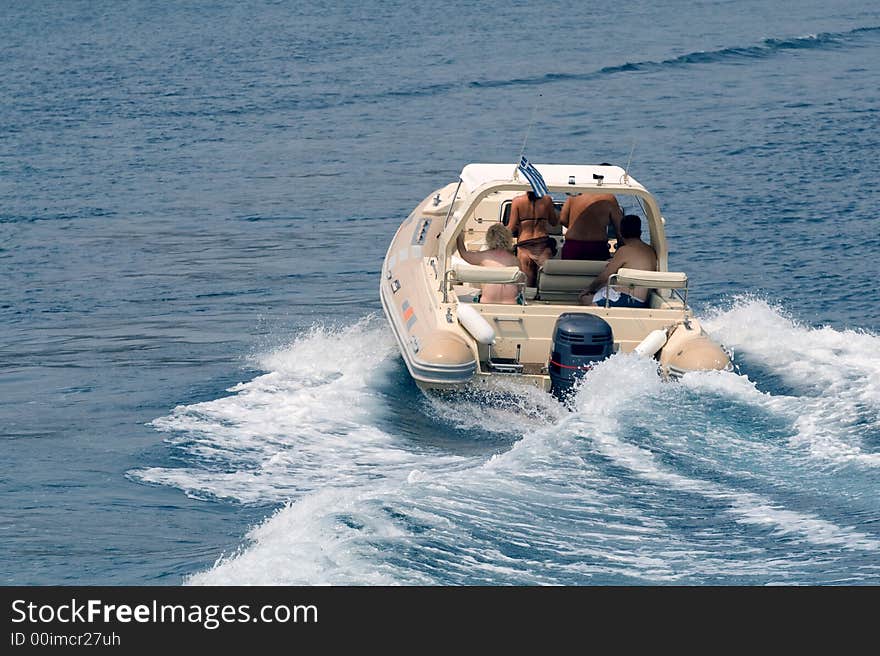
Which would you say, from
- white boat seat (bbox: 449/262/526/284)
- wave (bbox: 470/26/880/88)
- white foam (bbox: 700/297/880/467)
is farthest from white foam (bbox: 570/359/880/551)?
wave (bbox: 470/26/880/88)

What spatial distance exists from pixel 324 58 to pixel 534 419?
19.7m

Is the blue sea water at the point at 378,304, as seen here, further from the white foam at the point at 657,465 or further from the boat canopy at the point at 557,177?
the boat canopy at the point at 557,177

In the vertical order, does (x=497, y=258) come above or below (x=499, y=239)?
below

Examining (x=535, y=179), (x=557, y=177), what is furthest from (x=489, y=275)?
(x=557, y=177)

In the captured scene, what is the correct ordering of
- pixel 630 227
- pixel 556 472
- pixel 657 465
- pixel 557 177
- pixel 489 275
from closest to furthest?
pixel 556 472 → pixel 657 465 → pixel 489 275 → pixel 630 227 → pixel 557 177

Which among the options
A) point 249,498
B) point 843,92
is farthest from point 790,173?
point 249,498

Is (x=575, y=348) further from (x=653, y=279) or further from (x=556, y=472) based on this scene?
(x=556, y=472)

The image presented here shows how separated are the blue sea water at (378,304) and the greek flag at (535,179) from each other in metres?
1.76

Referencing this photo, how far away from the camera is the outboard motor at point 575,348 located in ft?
34.0

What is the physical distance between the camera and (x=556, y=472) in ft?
29.2

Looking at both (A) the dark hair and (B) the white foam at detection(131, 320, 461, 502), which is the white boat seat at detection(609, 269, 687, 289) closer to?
(A) the dark hair

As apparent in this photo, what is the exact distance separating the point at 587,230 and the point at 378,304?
3600 mm

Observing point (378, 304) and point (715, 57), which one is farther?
point (715, 57)

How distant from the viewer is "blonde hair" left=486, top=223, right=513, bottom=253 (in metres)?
11.8
